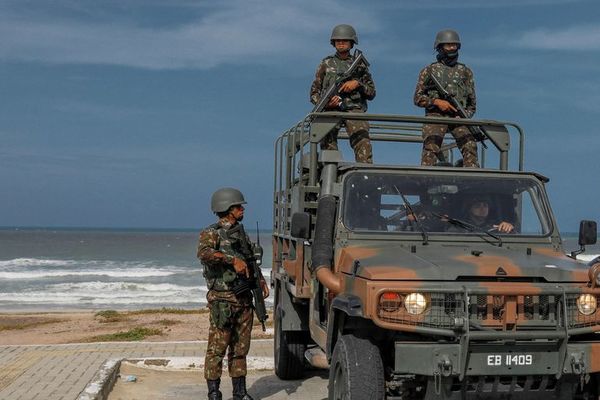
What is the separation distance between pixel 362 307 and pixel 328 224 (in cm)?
121

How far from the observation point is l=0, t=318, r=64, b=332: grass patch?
69.0 feet

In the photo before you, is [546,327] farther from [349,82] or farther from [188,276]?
[188,276]

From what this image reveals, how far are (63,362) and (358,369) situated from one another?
570cm

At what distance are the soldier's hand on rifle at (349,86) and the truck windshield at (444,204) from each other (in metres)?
2.18

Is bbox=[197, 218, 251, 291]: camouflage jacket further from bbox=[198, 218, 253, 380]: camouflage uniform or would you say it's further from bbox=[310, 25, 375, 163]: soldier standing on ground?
bbox=[310, 25, 375, 163]: soldier standing on ground

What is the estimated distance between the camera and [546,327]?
5.46 meters

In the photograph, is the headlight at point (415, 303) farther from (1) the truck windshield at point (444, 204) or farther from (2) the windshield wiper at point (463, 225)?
(2) the windshield wiper at point (463, 225)

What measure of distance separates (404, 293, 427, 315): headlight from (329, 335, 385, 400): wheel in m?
0.44

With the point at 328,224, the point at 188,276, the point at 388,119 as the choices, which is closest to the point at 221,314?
the point at 328,224

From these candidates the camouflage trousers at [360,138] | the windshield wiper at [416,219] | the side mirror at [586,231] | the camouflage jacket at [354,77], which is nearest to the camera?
the windshield wiper at [416,219]

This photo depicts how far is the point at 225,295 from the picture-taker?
7.77 meters

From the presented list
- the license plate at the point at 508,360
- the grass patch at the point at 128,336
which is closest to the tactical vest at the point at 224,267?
the license plate at the point at 508,360

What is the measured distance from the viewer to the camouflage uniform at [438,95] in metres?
8.55

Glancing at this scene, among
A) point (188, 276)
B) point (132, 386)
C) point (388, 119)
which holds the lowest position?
point (188, 276)
